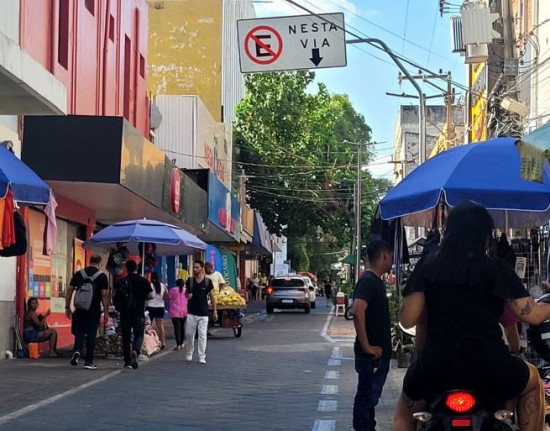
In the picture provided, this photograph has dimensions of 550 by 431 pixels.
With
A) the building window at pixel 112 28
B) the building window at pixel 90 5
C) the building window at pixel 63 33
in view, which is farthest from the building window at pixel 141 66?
the building window at pixel 63 33

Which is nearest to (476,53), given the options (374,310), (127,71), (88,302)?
(127,71)

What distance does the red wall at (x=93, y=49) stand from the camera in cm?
1852

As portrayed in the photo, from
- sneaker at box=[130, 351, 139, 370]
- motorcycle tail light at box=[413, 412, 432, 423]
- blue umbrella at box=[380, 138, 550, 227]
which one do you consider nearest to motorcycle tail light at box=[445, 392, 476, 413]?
motorcycle tail light at box=[413, 412, 432, 423]

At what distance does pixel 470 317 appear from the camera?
5137 millimetres

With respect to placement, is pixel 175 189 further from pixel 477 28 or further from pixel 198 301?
pixel 198 301

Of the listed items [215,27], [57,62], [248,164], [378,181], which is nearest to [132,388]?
[57,62]

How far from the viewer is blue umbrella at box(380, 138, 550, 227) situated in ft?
27.2

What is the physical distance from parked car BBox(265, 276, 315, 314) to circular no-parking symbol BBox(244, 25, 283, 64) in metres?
26.3

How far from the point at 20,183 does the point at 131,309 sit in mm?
5170

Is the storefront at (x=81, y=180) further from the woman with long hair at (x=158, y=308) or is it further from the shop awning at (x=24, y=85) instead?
the shop awning at (x=24, y=85)

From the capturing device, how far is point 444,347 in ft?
16.8

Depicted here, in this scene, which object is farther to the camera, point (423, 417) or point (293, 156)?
point (293, 156)

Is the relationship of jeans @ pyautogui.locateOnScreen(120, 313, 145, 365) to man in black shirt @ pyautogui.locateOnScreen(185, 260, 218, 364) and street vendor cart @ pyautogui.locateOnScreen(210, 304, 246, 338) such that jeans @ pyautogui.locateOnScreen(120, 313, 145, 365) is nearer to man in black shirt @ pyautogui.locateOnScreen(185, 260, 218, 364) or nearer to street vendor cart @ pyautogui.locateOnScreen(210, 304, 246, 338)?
man in black shirt @ pyautogui.locateOnScreen(185, 260, 218, 364)

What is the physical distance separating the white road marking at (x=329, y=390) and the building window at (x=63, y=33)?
987 centimetres
